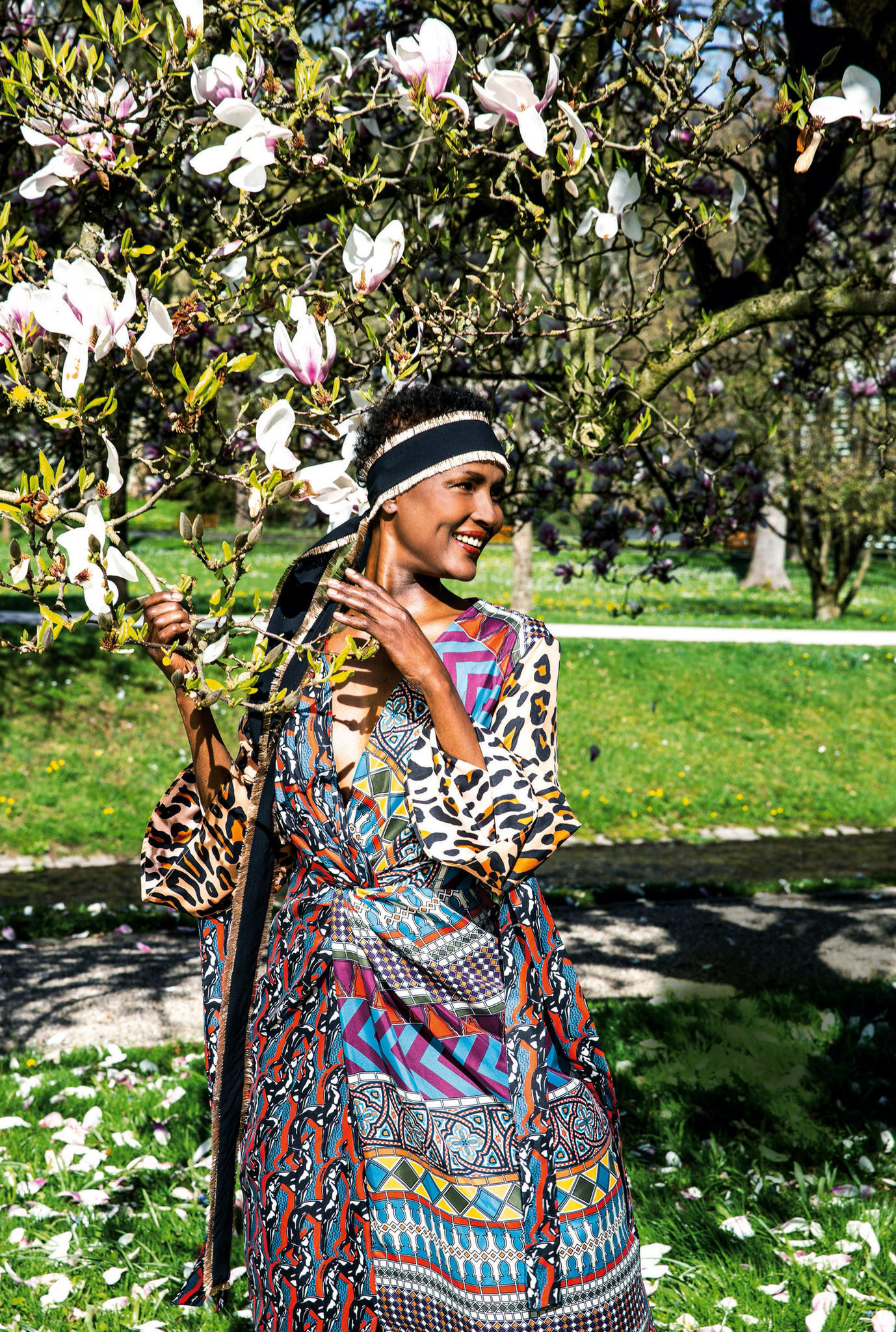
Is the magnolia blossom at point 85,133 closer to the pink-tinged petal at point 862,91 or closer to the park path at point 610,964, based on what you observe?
the pink-tinged petal at point 862,91

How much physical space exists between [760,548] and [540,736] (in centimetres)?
2328

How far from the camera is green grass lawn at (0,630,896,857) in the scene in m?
9.67

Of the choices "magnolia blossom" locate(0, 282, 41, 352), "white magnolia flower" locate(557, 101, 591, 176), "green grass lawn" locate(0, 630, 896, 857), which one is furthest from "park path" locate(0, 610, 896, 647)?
"magnolia blossom" locate(0, 282, 41, 352)

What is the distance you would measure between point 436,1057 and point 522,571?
13005 mm

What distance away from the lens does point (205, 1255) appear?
101 inches

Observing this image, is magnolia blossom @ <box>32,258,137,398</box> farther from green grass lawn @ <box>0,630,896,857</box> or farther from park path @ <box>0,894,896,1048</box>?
green grass lawn @ <box>0,630,896,857</box>

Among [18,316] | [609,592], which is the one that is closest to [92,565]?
[18,316]

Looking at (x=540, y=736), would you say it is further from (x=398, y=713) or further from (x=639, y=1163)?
(x=639, y=1163)

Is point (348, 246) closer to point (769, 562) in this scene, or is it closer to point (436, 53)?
point (436, 53)

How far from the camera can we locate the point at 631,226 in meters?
2.79

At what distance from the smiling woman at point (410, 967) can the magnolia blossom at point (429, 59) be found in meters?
0.60

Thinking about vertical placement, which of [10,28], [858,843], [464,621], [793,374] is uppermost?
[10,28]

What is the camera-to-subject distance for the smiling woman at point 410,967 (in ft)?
6.97

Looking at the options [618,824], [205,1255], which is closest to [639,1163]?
[205,1255]
